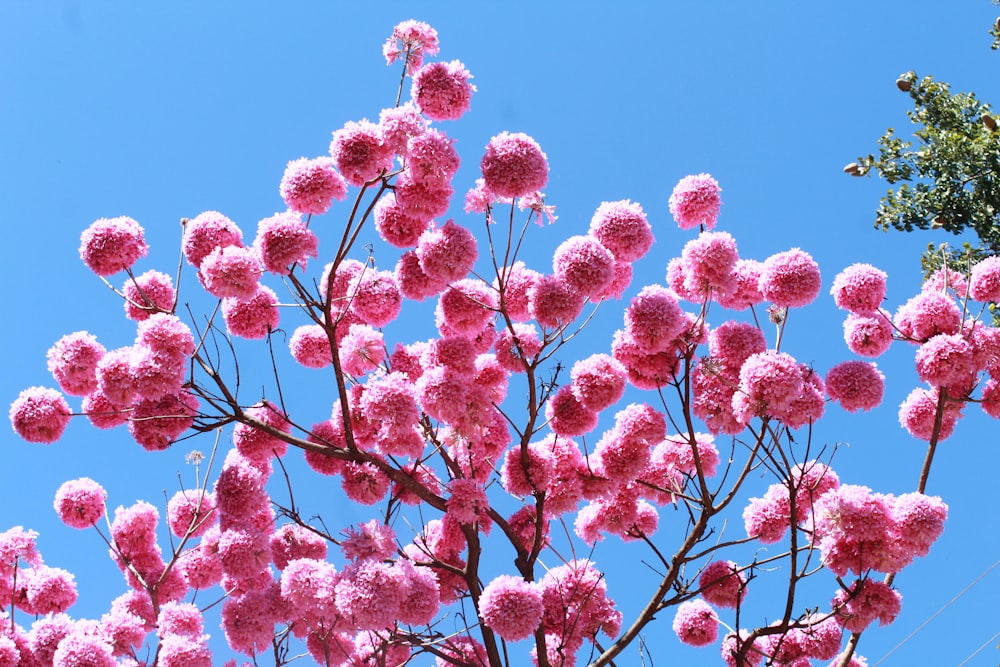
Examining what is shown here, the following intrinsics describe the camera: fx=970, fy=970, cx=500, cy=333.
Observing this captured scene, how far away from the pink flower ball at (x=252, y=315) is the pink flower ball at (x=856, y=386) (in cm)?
309

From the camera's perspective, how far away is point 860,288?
17.0 feet

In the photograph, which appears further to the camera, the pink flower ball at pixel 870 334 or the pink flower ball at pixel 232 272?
the pink flower ball at pixel 870 334

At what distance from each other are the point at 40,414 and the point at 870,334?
4.57 metres

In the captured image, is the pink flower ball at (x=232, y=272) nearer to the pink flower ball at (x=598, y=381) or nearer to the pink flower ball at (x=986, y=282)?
the pink flower ball at (x=598, y=381)

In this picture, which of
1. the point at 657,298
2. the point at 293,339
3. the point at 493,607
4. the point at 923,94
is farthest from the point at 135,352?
the point at 923,94

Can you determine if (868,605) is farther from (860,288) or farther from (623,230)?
(623,230)

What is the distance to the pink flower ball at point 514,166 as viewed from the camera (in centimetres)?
502

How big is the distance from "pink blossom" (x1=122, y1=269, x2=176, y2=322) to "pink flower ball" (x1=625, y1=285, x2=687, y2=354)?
8.53ft

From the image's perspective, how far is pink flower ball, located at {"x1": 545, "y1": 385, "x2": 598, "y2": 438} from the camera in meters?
5.29

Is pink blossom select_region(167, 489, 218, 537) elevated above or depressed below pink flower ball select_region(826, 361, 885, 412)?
above

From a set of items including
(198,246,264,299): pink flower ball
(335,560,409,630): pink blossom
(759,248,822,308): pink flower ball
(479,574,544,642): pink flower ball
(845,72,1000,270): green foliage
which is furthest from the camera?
(845,72,1000,270): green foliage

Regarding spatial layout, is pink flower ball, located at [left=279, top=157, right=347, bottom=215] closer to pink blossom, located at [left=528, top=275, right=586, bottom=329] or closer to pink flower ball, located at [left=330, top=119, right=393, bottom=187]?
pink flower ball, located at [left=330, top=119, right=393, bottom=187]

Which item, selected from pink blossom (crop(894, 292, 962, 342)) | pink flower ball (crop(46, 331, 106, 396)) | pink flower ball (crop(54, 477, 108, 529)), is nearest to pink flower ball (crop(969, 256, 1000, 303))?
pink blossom (crop(894, 292, 962, 342))

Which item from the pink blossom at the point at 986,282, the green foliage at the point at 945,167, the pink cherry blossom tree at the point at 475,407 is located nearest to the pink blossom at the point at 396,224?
the pink cherry blossom tree at the point at 475,407
